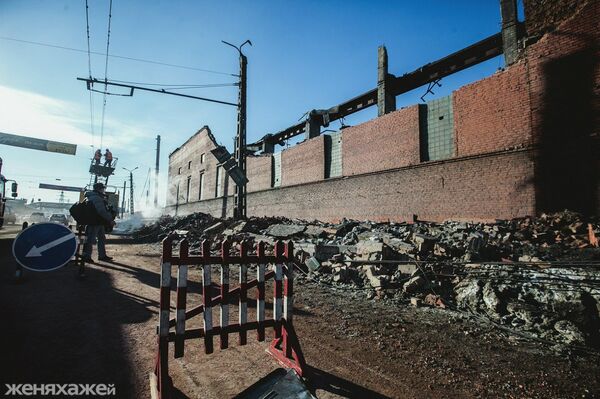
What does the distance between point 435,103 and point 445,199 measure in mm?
4237

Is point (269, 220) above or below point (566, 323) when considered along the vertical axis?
above

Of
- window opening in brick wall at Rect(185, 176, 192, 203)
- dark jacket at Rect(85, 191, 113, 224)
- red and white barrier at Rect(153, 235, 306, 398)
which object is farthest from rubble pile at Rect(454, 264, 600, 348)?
window opening in brick wall at Rect(185, 176, 192, 203)

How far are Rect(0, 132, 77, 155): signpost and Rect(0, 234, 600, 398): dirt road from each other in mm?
40625

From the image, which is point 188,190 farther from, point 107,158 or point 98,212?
point 98,212

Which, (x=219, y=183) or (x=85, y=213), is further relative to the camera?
(x=219, y=183)

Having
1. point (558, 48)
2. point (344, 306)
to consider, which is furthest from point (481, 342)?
point (558, 48)

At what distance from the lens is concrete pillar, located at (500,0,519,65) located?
10617mm

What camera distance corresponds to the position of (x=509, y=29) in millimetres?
10781

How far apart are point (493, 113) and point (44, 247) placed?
40.1 ft

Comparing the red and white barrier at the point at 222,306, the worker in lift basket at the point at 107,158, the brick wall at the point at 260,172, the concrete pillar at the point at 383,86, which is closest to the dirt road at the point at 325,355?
the red and white barrier at the point at 222,306

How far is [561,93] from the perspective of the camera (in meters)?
8.43

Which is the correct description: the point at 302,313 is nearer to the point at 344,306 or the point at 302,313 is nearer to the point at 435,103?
the point at 344,306

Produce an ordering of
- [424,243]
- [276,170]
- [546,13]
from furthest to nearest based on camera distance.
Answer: [276,170]
[546,13]
[424,243]

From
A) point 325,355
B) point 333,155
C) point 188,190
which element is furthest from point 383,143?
point 188,190
